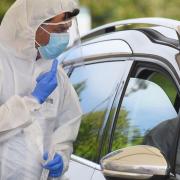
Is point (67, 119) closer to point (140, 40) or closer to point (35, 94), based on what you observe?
point (35, 94)

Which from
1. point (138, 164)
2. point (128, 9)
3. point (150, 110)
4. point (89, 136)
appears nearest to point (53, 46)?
point (89, 136)

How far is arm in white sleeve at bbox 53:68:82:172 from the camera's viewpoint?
5.41m

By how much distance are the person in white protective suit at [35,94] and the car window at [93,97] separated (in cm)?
13

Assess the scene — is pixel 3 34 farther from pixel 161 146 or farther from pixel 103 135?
pixel 161 146

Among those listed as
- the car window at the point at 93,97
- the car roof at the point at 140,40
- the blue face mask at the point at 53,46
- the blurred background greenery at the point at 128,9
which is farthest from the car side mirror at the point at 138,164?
the blurred background greenery at the point at 128,9

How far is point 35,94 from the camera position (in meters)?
5.18

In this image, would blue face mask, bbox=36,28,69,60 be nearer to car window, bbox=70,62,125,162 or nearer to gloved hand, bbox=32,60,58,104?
gloved hand, bbox=32,60,58,104

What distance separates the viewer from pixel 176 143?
4.56m

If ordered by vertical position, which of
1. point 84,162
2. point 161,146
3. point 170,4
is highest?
point 161,146

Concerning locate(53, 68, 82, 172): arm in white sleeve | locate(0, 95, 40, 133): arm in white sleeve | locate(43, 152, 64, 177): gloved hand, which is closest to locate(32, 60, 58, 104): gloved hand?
locate(0, 95, 40, 133): arm in white sleeve

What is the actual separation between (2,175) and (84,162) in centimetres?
53

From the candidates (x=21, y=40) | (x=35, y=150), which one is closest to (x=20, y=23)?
(x=21, y=40)

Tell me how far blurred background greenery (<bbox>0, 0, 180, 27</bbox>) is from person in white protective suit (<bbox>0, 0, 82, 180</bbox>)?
613 inches

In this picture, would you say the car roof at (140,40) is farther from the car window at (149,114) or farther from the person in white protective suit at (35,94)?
the person in white protective suit at (35,94)
